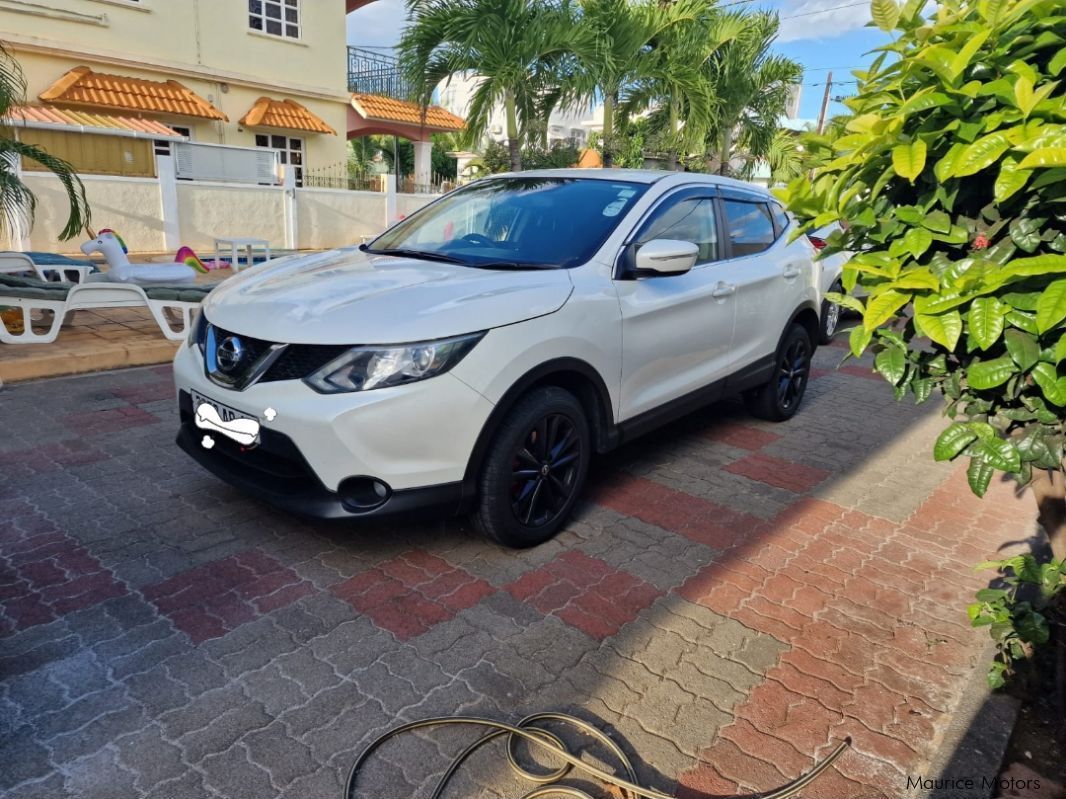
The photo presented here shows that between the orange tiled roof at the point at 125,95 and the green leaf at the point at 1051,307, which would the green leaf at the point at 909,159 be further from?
the orange tiled roof at the point at 125,95

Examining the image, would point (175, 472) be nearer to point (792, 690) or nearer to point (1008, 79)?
point (792, 690)

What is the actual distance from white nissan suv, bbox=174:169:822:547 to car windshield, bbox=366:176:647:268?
0.04 feet

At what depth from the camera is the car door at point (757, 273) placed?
474cm

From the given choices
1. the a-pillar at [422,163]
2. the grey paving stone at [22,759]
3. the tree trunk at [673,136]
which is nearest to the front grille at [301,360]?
the grey paving stone at [22,759]

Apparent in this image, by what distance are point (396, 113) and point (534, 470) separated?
19.5 metres

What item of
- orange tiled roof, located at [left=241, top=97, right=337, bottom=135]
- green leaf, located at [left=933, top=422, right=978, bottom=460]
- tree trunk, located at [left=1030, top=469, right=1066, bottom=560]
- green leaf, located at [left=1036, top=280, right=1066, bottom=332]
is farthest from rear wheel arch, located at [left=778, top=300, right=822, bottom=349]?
orange tiled roof, located at [left=241, top=97, right=337, bottom=135]

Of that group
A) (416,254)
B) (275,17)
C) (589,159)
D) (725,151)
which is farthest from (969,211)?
(275,17)

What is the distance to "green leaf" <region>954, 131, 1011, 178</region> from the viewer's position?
1.76m

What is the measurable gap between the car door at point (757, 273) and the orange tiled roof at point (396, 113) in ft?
53.8

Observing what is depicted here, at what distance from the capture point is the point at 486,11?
31.7 feet

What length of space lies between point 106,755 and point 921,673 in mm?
2779

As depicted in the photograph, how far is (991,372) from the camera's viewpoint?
197cm

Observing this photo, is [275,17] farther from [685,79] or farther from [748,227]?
[748,227]

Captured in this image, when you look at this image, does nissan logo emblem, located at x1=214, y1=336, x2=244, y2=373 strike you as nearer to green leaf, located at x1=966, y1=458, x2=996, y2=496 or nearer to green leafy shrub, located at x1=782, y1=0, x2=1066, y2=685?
green leafy shrub, located at x1=782, y1=0, x2=1066, y2=685
